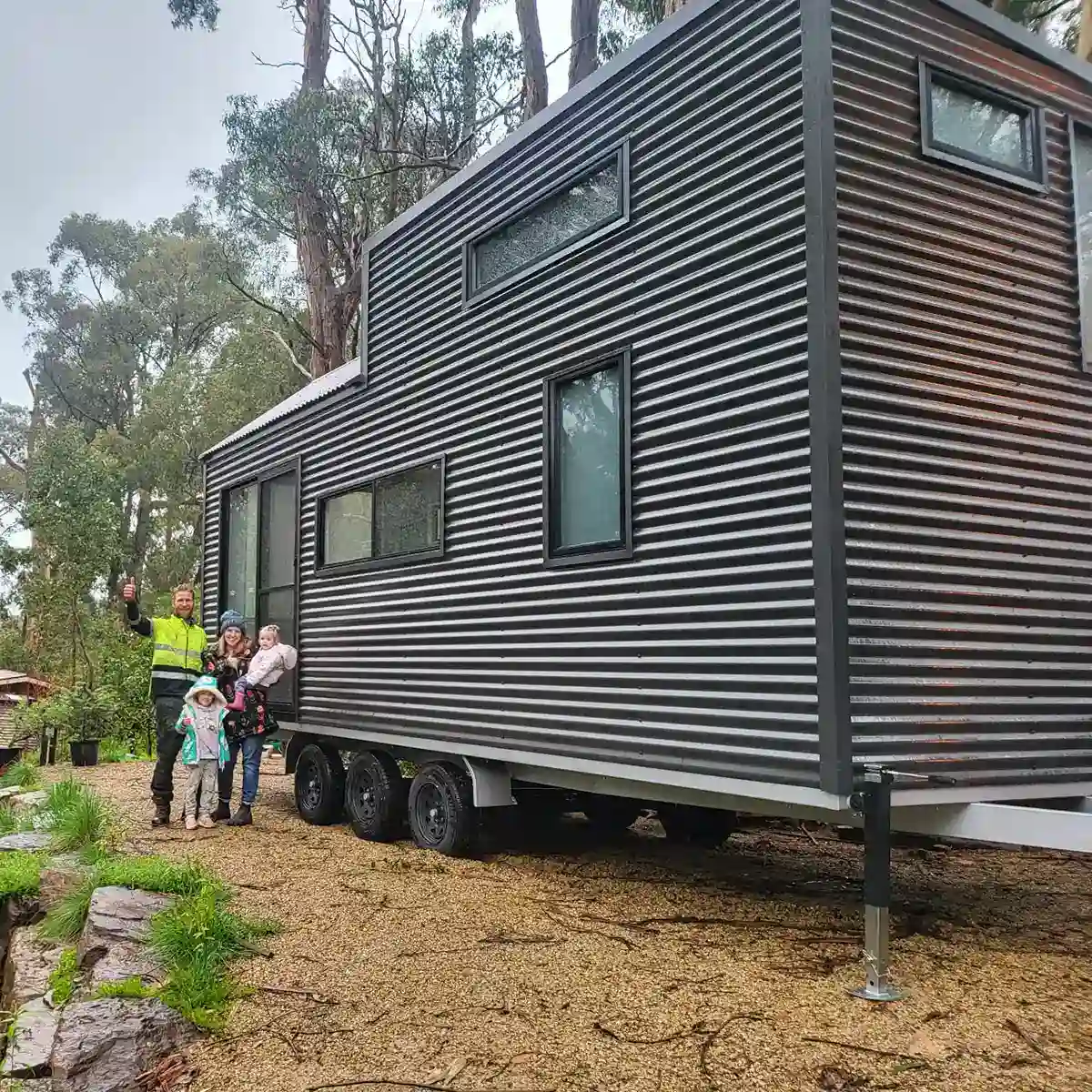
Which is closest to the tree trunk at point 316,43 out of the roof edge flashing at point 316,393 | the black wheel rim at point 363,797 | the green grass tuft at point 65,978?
the roof edge flashing at point 316,393

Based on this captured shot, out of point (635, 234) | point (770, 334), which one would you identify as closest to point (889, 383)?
point (770, 334)

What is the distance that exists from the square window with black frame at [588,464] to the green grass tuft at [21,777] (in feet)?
24.4

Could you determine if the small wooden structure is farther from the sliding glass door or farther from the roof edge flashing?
the roof edge flashing

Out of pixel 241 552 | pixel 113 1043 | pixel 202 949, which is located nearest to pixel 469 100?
pixel 241 552

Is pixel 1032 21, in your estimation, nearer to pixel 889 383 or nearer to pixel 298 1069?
pixel 889 383

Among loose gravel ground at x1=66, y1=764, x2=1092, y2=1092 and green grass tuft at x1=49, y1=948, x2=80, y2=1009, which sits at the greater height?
loose gravel ground at x1=66, y1=764, x2=1092, y2=1092

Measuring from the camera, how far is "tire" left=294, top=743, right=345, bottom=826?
828cm

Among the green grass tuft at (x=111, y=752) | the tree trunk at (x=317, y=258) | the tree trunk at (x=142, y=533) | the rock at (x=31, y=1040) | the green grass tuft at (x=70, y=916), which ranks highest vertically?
the tree trunk at (x=317, y=258)

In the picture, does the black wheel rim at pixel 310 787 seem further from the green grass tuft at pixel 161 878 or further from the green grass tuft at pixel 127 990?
the green grass tuft at pixel 127 990

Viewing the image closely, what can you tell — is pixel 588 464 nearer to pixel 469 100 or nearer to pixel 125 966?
pixel 125 966

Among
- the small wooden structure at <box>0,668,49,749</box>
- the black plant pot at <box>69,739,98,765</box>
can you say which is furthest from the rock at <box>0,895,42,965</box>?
the small wooden structure at <box>0,668,49,749</box>

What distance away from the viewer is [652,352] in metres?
5.36

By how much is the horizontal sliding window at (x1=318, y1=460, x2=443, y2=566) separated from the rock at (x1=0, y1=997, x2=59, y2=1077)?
3.49 metres

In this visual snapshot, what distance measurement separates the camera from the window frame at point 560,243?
223 inches
